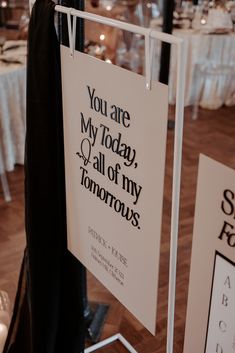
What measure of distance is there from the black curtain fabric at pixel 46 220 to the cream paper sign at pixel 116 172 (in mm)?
39

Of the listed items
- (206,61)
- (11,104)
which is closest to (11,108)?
(11,104)

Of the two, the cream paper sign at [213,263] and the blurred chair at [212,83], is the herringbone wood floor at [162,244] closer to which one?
the blurred chair at [212,83]

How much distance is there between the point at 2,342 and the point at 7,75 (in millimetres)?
1651

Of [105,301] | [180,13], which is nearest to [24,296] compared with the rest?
[105,301]

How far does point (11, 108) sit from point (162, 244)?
44.9 inches

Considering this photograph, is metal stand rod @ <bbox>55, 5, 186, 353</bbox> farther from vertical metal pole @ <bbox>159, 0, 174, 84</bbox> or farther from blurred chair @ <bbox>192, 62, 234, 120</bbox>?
blurred chair @ <bbox>192, 62, 234, 120</bbox>

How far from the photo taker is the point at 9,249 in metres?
2.19

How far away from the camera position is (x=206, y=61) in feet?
13.0

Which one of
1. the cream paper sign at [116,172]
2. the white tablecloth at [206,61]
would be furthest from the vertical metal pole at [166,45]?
the cream paper sign at [116,172]

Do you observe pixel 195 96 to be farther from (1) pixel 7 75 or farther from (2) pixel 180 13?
(1) pixel 7 75

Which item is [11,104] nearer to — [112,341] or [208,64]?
[112,341]

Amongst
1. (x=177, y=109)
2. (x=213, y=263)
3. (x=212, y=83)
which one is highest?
(x=177, y=109)

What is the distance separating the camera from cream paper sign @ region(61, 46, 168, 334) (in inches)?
33.5

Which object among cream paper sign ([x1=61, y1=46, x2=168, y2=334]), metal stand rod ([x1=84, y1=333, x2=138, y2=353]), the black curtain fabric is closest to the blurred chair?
metal stand rod ([x1=84, y1=333, x2=138, y2=353])
